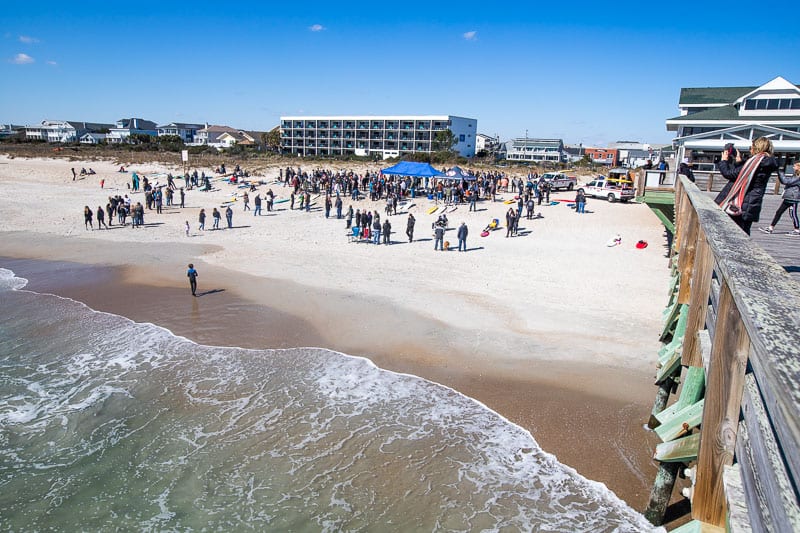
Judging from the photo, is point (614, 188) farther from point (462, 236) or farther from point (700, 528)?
point (700, 528)

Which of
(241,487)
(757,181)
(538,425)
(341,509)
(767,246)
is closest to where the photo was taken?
(757,181)

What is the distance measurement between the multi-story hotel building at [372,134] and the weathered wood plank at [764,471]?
285 feet

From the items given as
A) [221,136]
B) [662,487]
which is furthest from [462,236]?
[221,136]

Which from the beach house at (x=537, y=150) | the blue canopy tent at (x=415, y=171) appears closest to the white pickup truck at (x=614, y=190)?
the blue canopy tent at (x=415, y=171)

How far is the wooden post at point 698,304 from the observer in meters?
4.19

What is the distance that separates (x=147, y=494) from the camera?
334 inches

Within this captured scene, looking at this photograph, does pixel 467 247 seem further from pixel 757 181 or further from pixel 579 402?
pixel 757 181

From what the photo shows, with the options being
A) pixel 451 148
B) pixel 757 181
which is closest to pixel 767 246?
pixel 757 181

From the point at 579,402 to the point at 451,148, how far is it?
80.5 metres

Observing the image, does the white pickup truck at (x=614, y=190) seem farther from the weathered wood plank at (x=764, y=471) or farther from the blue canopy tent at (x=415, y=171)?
the weathered wood plank at (x=764, y=471)

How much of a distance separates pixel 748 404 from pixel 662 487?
471 cm

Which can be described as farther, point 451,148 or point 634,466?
point 451,148

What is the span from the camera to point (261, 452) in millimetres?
9422

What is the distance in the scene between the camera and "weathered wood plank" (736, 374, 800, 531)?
154 cm
